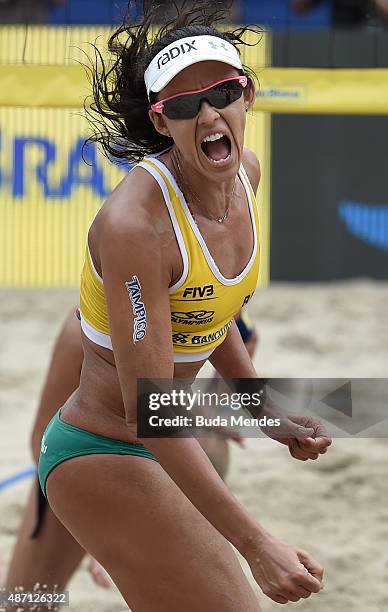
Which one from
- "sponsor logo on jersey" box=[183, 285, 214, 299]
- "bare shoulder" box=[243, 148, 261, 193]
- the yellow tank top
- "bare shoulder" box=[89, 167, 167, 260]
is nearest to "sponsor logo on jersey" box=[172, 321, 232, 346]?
the yellow tank top

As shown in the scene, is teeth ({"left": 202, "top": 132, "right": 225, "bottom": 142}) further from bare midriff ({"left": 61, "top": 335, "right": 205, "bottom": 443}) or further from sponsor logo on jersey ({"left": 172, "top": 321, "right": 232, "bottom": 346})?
bare midriff ({"left": 61, "top": 335, "right": 205, "bottom": 443})

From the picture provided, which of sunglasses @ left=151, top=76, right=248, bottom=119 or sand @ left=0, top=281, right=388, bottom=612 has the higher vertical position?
sunglasses @ left=151, top=76, right=248, bottom=119

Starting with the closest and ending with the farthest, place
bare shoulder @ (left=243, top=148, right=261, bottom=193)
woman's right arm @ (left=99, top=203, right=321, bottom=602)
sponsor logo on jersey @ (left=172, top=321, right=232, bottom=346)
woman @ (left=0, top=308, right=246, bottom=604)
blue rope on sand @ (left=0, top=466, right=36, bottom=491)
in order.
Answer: woman's right arm @ (left=99, top=203, right=321, bottom=602) → sponsor logo on jersey @ (left=172, top=321, right=232, bottom=346) → bare shoulder @ (left=243, top=148, right=261, bottom=193) → woman @ (left=0, top=308, right=246, bottom=604) → blue rope on sand @ (left=0, top=466, right=36, bottom=491)

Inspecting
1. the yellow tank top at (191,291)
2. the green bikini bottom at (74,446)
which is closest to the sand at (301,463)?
the green bikini bottom at (74,446)

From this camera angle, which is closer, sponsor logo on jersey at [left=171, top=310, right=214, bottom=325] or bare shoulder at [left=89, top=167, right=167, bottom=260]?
bare shoulder at [left=89, top=167, right=167, bottom=260]

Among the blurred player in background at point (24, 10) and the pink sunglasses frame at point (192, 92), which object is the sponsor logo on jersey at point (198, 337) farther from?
the blurred player in background at point (24, 10)

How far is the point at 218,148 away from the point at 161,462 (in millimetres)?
704

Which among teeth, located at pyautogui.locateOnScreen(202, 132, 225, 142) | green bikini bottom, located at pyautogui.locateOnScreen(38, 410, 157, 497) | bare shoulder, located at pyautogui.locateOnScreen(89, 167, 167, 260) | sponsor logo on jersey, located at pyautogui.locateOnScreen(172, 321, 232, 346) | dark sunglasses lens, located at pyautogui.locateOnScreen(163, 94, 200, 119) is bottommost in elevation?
green bikini bottom, located at pyautogui.locateOnScreen(38, 410, 157, 497)

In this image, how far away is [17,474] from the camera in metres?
5.23

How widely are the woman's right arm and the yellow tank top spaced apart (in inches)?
3.1

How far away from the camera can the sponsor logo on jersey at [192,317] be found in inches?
94.8

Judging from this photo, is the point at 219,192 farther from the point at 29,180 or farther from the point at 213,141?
the point at 29,180

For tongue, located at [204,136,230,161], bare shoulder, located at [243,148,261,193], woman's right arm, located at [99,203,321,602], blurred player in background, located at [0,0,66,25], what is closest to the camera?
woman's right arm, located at [99,203,321,602]

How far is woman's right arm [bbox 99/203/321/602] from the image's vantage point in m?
2.21
